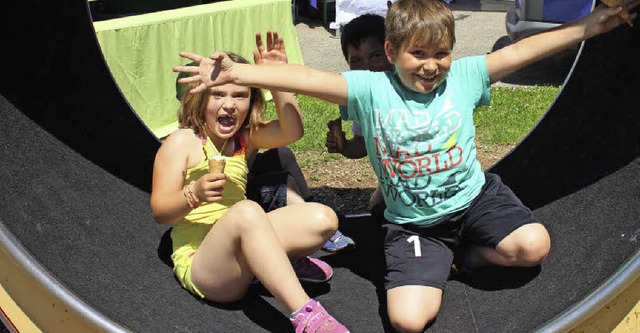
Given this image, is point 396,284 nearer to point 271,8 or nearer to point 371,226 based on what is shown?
point 371,226

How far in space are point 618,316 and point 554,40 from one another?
102 cm

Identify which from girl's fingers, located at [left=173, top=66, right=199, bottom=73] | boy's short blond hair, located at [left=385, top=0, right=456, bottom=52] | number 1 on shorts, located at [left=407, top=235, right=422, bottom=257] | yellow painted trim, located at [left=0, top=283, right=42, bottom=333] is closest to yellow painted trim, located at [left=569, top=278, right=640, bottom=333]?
number 1 on shorts, located at [left=407, top=235, right=422, bottom=257]

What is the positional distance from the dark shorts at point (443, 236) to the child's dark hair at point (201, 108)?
699mm

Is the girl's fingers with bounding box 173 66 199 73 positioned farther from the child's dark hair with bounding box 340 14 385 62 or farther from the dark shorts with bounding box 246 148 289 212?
the child's dark hair with bounding box 340 14 385 62

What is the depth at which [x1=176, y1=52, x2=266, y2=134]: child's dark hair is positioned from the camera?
3160 mm

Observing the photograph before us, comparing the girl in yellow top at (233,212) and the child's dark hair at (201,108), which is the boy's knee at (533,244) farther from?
the child's dark hair at (201,108)

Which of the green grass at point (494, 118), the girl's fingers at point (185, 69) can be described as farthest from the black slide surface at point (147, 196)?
the green grass at point (494, 118)

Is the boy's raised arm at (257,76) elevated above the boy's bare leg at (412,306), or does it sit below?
above

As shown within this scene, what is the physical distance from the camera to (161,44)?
6719mm

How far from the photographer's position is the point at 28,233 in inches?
117

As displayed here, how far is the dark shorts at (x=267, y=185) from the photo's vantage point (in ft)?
12.2

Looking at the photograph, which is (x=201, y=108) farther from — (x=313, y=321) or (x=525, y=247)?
(x=525, y=247)

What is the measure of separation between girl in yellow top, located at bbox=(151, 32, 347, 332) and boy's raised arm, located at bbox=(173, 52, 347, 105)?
0.06 m

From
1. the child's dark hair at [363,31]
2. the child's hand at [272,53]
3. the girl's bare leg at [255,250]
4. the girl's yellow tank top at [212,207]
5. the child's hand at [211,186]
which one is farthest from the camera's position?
the child's dark hair at [363,31]
